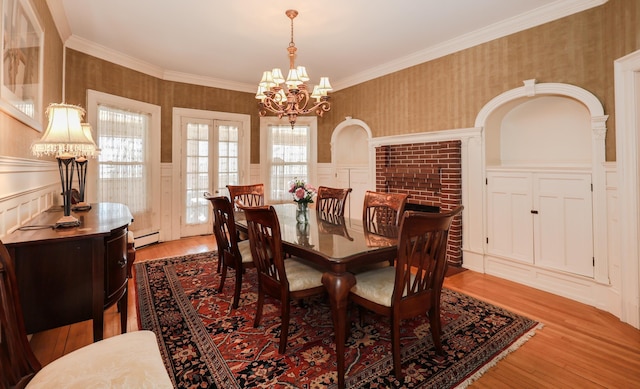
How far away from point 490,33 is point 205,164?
479 centimetres

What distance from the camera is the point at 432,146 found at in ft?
13.9

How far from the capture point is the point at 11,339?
3.62 feet

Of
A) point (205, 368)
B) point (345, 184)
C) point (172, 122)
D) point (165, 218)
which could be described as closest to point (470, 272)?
point (345, 184)

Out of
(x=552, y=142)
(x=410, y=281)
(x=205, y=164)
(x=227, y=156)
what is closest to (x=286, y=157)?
(x=227, y=156)

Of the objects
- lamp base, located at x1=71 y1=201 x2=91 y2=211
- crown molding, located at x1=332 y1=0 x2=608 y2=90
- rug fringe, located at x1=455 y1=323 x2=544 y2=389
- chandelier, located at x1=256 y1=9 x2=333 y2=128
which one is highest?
crown molding, located at x1=332 y1=0 x2=608 y2=90

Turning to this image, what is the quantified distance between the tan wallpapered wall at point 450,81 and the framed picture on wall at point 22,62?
166 centimetres

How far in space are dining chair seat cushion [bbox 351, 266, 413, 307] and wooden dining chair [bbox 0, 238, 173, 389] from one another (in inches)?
46.3

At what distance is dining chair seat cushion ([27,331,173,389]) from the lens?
41.3 inches

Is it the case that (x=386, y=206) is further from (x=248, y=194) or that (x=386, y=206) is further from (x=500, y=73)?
(x=500, y=73)

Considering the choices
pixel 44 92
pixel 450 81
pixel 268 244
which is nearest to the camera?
pixel 268 244

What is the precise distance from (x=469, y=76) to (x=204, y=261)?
4163mm

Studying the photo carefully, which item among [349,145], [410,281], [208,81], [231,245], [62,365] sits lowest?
[62,365]

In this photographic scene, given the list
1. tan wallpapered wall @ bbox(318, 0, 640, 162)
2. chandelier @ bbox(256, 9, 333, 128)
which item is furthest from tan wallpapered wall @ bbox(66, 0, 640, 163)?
chandelier @ bbox(256, 9, 333, 128)

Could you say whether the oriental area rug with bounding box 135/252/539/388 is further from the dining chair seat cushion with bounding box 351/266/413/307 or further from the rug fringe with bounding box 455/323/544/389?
the dining chair seat cushion with bounding box 351/266/413/307
